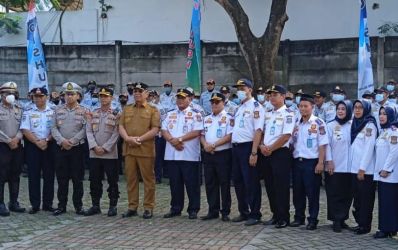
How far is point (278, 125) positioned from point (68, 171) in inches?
133

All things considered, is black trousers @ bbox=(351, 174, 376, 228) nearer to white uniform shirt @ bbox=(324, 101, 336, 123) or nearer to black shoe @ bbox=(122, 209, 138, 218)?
black shoe @ bbox=(122, 209, 138, 218)

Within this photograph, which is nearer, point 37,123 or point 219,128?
point 219,128

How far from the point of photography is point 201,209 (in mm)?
9312

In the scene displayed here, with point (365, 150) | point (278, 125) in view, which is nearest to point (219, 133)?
point (278, 125)

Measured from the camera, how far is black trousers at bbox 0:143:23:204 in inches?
357

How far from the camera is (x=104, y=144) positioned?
8797mm

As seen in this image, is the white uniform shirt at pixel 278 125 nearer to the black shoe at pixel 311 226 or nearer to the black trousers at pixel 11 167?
the black shoe at pixel 311 226

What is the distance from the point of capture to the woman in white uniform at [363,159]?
7477 mm

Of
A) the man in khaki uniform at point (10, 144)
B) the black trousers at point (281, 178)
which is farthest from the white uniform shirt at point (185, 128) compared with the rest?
the man in khaki uniform at point (10, 144)

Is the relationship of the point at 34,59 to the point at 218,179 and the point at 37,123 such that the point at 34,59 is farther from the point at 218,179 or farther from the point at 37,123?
the point at 218,179

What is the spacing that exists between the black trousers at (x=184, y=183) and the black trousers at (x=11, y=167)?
2.45 metres

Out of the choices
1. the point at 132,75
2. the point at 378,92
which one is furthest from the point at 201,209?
the point at 132,75

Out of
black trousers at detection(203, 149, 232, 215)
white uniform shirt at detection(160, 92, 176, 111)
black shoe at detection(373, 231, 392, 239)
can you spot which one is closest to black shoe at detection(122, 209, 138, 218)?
black trousers at detection(203, 149, 232, 215)

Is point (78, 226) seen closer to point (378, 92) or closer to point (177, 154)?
point (177, 154)
